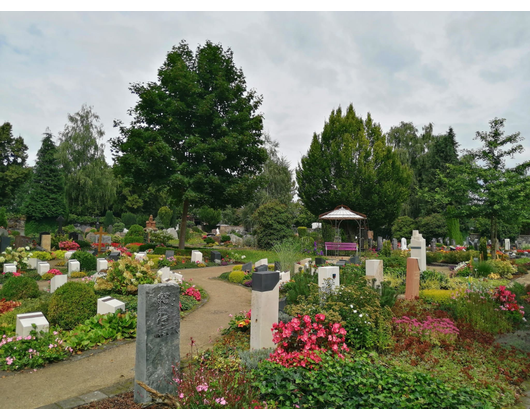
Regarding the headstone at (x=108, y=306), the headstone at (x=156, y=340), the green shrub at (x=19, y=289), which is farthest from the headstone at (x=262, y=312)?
the green shrub at (x=19, y=289)

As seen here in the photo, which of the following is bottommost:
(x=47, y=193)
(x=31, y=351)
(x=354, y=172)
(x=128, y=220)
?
(x=31, y=351)

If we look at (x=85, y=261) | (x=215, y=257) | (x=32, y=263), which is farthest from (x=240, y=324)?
(x=215, y=257)

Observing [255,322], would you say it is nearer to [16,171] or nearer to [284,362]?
[284,362]

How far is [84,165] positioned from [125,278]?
107 ft

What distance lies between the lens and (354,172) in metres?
27.8

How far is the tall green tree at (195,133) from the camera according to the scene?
18.2m

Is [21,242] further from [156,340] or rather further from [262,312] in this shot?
[156,340]

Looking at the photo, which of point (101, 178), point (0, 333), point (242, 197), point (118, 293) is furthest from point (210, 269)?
point (101, 178)

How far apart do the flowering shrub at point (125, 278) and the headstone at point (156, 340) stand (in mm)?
4293

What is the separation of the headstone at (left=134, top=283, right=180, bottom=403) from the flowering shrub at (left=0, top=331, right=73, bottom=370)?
6.85 ft

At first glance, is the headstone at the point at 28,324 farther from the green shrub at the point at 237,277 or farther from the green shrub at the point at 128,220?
the green shrub at the point at 128,220

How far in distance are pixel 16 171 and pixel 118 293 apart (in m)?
37.5

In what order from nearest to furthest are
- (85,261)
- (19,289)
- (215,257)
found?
(19,289)
(85,261)
(215,257)

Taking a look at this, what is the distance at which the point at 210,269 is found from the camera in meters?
15.5
